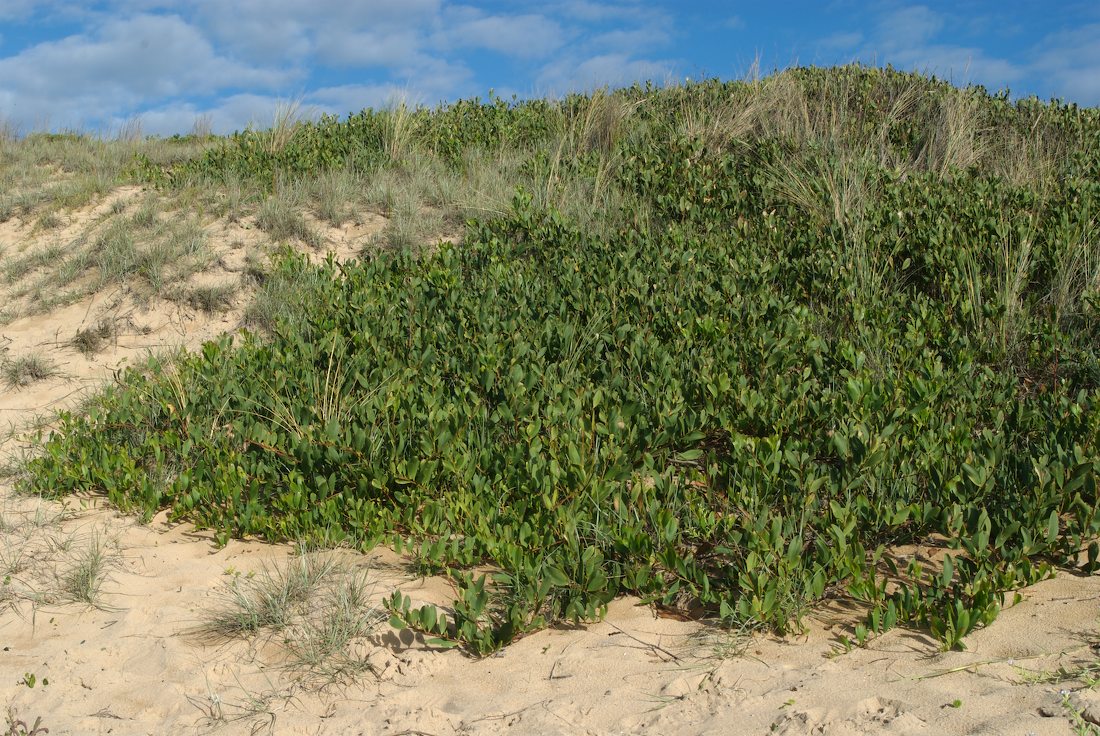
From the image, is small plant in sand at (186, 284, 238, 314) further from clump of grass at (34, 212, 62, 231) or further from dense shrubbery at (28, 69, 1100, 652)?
clump of grass at (34, 212, 62, 231)

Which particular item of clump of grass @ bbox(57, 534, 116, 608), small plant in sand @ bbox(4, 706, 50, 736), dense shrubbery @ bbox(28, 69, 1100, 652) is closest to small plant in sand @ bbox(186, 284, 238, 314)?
dense shrubbery @ bbox(28, 69, 1100, 652)

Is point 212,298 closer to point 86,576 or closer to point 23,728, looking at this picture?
point 86,576

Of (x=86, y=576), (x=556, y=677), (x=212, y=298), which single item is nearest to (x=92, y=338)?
(x=212, y=298)

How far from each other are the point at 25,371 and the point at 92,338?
589 millimetres

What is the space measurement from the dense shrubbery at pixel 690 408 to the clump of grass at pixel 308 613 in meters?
0.26

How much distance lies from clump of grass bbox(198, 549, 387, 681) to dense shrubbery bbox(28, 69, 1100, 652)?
0.86 ft

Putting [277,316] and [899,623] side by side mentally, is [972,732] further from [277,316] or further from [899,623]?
[277,316]

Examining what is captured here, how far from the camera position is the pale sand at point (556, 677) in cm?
279

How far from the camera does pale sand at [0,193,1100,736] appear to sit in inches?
110

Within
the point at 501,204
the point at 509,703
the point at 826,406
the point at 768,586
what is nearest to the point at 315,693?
the point at 509,703

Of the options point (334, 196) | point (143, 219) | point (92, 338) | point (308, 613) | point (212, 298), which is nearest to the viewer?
point (308, 613)

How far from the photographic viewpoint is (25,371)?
674 cm

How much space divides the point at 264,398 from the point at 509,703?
2.75 meters

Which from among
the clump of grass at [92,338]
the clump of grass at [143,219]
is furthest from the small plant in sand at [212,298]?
the clump of grass at [143,219]
